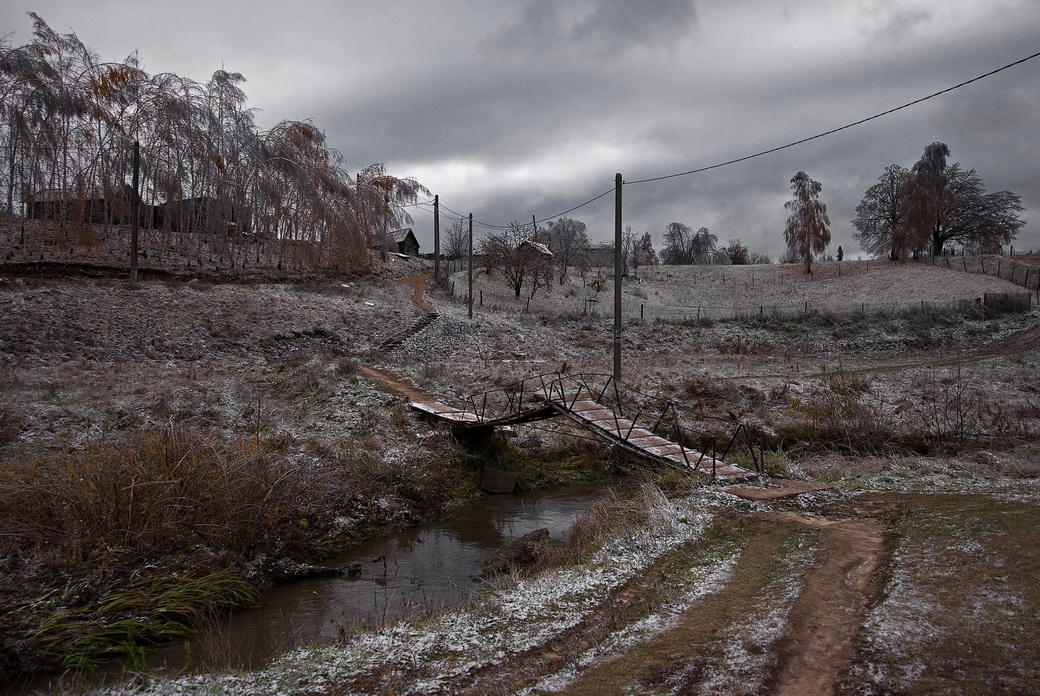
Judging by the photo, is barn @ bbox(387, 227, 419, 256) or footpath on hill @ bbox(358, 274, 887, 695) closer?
footpath on hill @ bbox(358, 274, 887, 695)

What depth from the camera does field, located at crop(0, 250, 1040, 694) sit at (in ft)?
16.3

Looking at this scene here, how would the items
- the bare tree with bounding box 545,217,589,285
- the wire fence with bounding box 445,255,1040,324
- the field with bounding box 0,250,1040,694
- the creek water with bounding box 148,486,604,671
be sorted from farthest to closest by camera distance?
the bare tree with bounding box 545,217,589,285 → the wire fence with bounding box 445,255,1040,324 → the creek water with bounding box 148,486,604,671 → the field with bounding box 0,250,1040,694

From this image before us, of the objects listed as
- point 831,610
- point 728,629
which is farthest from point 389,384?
point 831,610

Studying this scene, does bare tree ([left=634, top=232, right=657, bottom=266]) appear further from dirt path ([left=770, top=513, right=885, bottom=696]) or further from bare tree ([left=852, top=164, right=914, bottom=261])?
dirt path ([left=770, top=513, right=885, bottom=696])

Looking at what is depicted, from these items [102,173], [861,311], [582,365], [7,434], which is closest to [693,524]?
[7,434]

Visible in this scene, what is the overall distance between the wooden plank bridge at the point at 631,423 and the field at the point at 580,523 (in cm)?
62

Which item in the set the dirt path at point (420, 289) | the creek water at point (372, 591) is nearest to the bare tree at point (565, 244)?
the dirt path at point (420, 289)

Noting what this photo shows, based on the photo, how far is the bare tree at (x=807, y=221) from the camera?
2255 inches

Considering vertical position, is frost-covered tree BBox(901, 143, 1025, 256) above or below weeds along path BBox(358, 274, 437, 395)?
above

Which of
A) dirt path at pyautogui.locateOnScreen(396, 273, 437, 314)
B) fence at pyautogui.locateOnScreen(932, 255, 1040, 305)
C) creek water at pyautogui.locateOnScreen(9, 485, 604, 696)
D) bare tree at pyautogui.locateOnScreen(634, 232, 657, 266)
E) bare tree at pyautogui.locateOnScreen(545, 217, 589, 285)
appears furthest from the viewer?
bare tree at pyautogui.locateOnScreen(634, 232, 657, 266)

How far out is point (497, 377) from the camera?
22.2 meters

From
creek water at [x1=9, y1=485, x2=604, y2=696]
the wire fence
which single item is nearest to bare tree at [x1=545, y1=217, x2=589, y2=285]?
the wire fence

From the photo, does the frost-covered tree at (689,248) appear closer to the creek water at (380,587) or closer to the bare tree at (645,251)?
the bare tree at (645,251)

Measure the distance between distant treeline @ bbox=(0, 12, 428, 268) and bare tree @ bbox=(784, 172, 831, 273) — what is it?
137 ft
